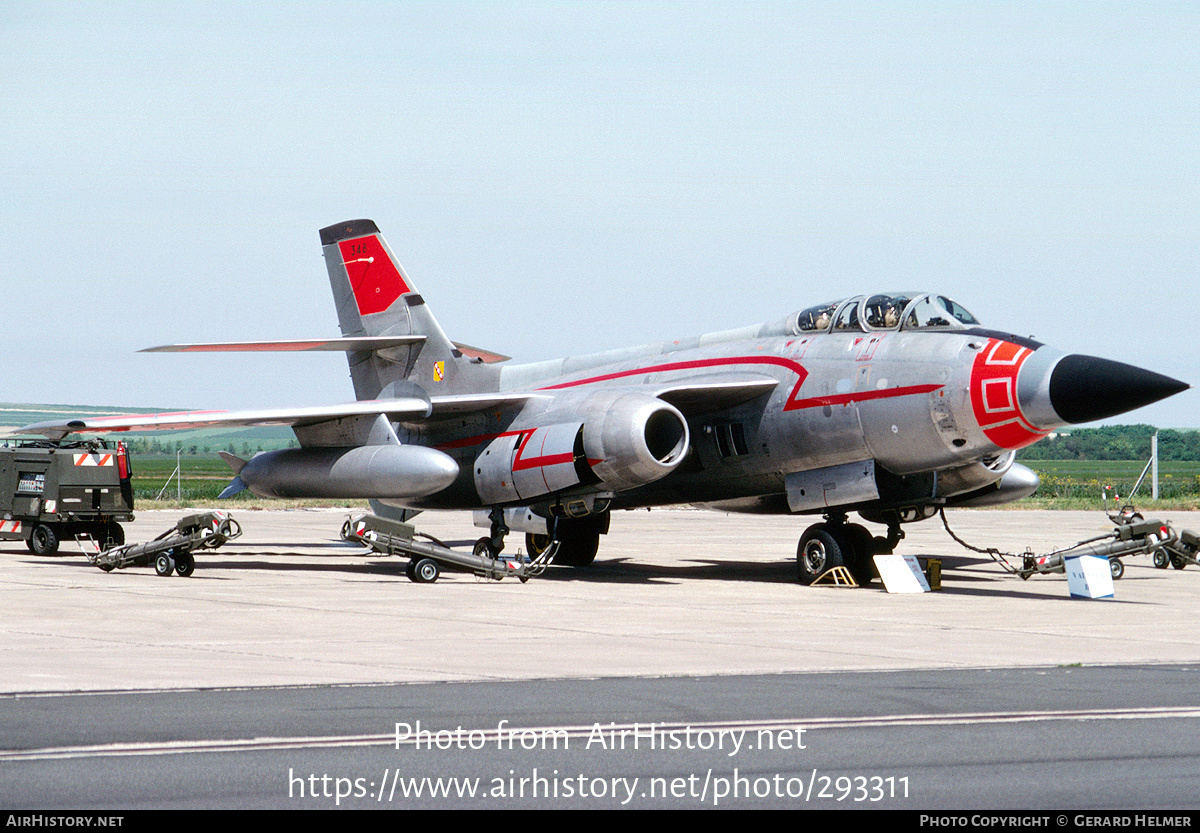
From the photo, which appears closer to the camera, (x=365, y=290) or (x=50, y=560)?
(x=50, y=560)

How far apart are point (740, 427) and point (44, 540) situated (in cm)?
1206

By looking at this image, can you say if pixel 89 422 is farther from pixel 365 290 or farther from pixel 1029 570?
pixel 1029 570

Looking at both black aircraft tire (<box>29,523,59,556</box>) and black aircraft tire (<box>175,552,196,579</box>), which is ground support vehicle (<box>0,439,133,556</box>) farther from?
black aircraft tire (<box>175,552,196,579</box>)

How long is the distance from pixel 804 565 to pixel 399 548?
5.22 metres

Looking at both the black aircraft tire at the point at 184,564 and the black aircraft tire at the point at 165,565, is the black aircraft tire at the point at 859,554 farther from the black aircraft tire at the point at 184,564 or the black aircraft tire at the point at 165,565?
the black aircraft tire at the point at 165,565

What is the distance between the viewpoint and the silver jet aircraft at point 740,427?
16156 mm

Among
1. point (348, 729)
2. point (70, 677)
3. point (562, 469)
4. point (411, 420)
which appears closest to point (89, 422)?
point (411, 420)

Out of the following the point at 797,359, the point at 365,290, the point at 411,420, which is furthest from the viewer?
the point at 365,290


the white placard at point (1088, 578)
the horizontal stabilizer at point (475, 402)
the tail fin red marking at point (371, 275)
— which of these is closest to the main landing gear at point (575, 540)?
the horizontal stabilizer at point (475, 402)

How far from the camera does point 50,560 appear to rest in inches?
867

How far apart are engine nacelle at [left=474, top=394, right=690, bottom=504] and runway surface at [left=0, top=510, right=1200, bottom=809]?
1612 mm

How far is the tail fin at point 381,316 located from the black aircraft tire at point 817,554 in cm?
749

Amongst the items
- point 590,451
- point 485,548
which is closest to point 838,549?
point 590,451

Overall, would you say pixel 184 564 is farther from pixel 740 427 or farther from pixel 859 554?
pixel 859 554
